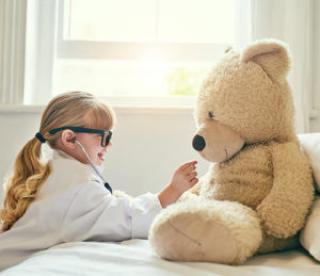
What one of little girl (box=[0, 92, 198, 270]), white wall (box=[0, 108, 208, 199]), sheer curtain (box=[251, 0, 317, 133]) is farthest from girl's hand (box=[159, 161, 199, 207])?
sheer curtain (box=[251, 0, 317, 133])

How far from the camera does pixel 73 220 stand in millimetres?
1223

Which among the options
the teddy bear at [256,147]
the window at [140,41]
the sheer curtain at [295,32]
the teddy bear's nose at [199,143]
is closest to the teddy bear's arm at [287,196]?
the teddy bear at [256,147]

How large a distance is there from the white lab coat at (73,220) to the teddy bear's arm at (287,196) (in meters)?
0.34

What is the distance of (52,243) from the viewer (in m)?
1.21

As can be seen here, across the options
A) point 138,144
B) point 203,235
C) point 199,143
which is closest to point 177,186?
point 199,143

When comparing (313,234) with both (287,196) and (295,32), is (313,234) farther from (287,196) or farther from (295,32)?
(295,32)

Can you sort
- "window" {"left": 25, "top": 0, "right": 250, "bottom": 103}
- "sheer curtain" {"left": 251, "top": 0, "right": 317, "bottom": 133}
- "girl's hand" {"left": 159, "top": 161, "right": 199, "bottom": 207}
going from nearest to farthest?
1. "girl's hand" {"left": 159, "top": 161, "right": 199, "bottom": 207}
2. "sheer curtain" {"left": 251, "top": 0, "right": 317, "bottom": 133}
3. "window" {"left": 25, "top": 0, "right": 250, "bottom": 103}

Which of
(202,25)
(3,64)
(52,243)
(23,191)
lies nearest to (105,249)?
(52,243)

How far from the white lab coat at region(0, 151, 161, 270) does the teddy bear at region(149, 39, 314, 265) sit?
188 mm

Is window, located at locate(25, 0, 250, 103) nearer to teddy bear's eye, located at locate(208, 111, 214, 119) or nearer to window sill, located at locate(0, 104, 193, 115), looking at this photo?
window sill, located at locate(0, 104, 193, 115)

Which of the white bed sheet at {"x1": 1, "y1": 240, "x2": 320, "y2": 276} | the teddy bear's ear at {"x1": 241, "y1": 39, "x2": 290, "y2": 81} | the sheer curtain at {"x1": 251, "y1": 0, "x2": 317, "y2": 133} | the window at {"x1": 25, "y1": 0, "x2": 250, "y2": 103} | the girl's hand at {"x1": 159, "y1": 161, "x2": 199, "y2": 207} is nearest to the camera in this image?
the white bed sheet at {"x1": 1, "y1": 240, "x2": 320, "y2": 276}

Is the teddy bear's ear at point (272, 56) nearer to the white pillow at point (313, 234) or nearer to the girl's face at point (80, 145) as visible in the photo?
the white pillow at point (313, 234)

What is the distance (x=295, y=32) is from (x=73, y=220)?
105 centimetres

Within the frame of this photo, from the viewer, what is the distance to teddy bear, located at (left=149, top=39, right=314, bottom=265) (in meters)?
1.01
